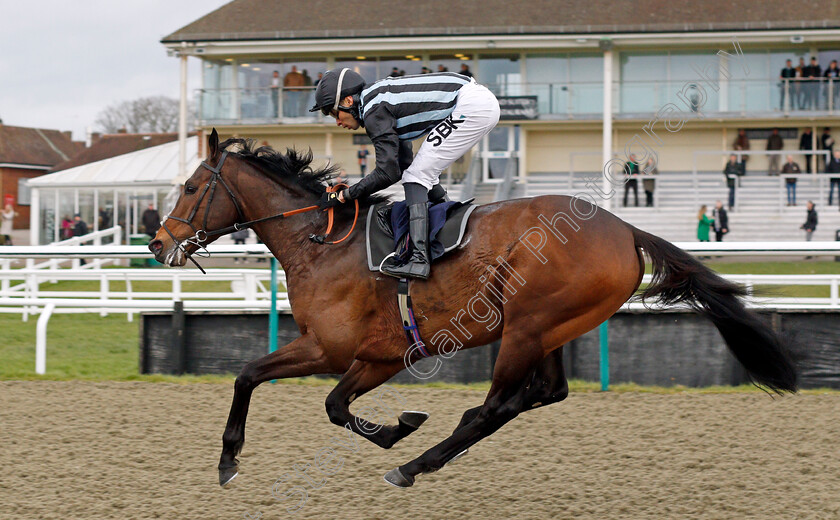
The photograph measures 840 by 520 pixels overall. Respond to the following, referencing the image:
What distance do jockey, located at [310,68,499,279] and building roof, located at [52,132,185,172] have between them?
36.5 m

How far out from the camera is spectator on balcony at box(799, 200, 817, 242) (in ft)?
54.5

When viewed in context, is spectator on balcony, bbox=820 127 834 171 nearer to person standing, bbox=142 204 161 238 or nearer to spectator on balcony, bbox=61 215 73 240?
person standing, bbox=142 204 161 238

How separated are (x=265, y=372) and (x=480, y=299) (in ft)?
3.35

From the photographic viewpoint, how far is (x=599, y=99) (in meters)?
22.1

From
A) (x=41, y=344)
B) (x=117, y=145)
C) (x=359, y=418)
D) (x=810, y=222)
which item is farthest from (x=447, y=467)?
(x=117, y=145)

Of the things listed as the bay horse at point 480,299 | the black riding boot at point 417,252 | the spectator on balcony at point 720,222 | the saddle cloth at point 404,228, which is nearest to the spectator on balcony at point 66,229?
the spectator on balcony at point 720,222

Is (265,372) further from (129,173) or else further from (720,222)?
(129,173)

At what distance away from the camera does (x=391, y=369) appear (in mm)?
4223

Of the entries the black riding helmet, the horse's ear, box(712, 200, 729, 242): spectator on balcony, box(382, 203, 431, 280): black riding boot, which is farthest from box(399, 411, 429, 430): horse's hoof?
box(712, 200, 729, 242): spectator on balcony

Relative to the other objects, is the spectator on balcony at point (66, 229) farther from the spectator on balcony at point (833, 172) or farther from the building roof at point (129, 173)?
the spectator on balcony at point (833, 172)

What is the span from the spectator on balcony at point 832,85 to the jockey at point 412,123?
19.7m

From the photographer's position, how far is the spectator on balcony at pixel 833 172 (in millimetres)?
18078

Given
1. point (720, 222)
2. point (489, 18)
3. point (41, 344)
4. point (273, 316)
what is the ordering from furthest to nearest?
point (489, 18) → point (720, 222) → point (41, 344) → point (273, 316)

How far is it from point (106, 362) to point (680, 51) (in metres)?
Answer: 18.0
